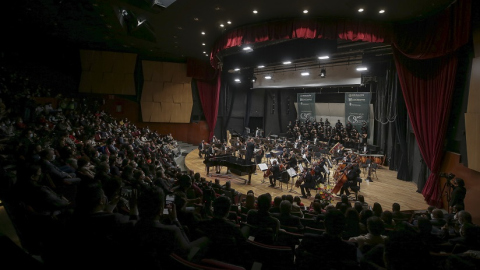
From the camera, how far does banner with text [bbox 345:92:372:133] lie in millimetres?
16484

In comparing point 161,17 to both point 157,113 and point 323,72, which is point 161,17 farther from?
point 157,113

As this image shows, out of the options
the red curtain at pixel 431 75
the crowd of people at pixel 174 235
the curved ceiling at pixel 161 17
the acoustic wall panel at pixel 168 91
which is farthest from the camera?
the acoustic wall panel at pixel 168 91

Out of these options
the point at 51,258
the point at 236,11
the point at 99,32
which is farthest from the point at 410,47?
the point at 99,32

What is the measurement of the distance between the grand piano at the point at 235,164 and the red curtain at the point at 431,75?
6.22m

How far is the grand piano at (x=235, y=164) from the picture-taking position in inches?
435

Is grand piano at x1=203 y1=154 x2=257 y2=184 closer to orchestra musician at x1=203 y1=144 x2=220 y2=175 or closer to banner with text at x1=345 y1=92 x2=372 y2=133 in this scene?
orchestra musician at x1=203 y1=144 x2=220 y2=175

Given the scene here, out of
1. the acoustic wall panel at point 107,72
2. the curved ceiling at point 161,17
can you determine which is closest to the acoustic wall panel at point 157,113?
the acoustic wall panel at point 107,72

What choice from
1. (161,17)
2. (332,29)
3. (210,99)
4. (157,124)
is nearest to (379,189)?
(332,29)

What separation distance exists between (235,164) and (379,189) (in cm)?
600

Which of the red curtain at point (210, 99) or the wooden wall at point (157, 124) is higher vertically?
the red curtain at point (210, 99)

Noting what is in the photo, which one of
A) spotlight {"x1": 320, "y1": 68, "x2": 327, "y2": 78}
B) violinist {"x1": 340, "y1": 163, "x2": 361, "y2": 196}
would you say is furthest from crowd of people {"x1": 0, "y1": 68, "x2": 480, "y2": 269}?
spotlight {"x1": 320, "y1": 68, "x2": 327, "y2": 78}

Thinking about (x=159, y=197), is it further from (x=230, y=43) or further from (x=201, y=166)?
(x=201, y=166)

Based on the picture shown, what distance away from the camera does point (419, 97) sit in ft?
29.5

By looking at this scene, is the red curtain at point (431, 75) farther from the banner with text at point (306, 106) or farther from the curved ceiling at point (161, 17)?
the banner with text at point (306, 106)
